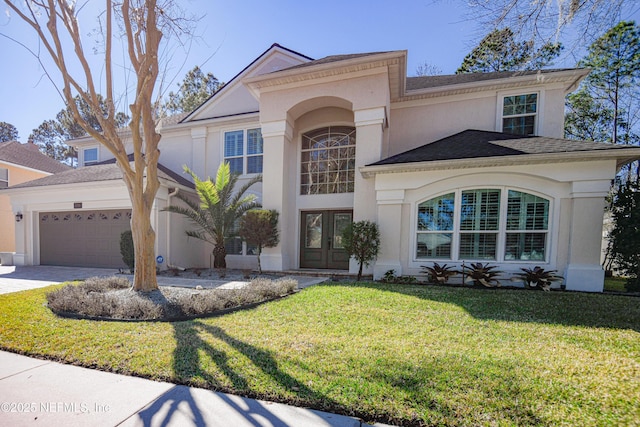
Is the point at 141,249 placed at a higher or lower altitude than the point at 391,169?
lower

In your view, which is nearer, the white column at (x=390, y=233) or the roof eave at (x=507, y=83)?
the white column at (x=390, y=233)

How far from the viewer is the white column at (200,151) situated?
1234 cm

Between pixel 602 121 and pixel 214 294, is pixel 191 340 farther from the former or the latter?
pixel 602 121

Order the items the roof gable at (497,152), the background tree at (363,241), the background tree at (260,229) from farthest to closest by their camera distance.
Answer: the background tree at (260,229), the background tree at (363,241), the roof gable at (497,152)

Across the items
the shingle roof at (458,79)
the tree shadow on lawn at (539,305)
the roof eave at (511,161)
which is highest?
the shingle roof at (458,79)

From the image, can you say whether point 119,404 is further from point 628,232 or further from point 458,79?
point 458,79

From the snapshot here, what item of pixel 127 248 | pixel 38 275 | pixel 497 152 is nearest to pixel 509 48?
pixel 497 152

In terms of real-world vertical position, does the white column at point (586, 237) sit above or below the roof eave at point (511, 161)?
below

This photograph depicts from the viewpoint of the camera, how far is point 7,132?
1336 inches

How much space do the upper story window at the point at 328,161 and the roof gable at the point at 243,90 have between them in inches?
137

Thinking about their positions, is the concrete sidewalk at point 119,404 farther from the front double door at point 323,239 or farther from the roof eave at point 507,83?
the roof eave at point 507,83

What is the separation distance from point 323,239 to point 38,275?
979cm

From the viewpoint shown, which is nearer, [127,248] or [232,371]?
[232,371]

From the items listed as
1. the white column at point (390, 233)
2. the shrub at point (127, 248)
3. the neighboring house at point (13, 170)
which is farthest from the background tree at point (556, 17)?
the neighboring house at point (13, 170)
